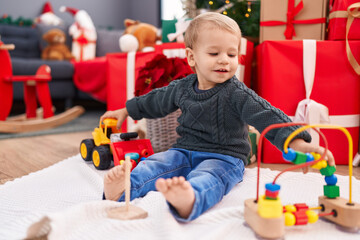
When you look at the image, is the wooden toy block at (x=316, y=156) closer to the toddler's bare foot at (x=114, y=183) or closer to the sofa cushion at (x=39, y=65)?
the toddler's bare foot at (x=114, y=183)

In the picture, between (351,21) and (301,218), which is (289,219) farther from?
(351,21)

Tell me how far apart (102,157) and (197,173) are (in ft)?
1.33

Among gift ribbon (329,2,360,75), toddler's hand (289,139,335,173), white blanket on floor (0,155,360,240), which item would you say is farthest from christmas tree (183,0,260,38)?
toddler's hand (289,139,335,173)

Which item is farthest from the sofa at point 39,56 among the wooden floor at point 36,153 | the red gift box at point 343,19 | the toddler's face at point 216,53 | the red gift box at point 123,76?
the red gift box at point 343,19

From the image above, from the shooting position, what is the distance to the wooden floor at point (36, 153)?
1.14 metres

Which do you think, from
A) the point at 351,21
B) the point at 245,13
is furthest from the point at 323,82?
the point at 245,13

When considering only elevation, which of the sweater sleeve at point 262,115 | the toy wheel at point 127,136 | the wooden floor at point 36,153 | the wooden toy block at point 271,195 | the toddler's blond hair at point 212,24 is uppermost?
the toddler's blond hair at point 212,24

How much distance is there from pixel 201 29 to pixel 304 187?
0.50 meters

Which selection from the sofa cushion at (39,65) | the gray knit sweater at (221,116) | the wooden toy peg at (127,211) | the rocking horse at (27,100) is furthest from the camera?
the sofa cushion at (39,65)

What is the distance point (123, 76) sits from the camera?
1613 millimetres

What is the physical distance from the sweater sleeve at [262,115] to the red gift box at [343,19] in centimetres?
54

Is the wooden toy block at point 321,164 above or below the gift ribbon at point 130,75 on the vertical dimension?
below

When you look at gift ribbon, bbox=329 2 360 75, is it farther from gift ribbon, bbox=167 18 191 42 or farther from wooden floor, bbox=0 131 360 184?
gift ribbon, bbox=167 18 191 42

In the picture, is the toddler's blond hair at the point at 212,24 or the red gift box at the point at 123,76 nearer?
the toddler's blond hair at the point at 212,24
